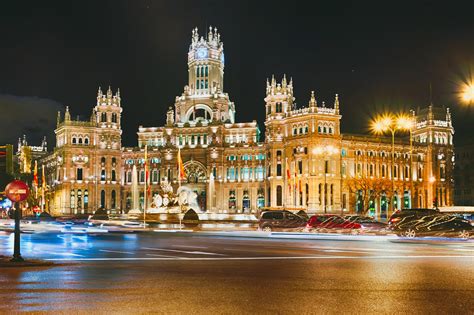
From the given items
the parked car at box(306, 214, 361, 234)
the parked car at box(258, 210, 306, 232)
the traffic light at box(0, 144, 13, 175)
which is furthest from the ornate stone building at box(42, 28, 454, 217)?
the traffic light at box(0, 144, 13, 175)

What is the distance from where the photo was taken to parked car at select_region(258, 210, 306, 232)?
49.5 meters

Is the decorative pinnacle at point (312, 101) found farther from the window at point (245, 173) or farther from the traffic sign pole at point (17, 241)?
the traffic sign pole at point (17, 241)

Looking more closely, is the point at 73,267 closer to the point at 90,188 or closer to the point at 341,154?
the point at 341,154

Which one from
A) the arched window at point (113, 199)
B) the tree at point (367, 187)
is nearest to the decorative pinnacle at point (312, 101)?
the tree at point (367, 187)

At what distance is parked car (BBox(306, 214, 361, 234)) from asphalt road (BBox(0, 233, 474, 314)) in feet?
67.2

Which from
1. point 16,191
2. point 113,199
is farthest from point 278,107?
point 16,191

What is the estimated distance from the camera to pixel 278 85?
397 feet

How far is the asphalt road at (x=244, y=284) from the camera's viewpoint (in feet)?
41.4

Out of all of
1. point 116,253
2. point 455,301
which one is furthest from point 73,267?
point 455,301

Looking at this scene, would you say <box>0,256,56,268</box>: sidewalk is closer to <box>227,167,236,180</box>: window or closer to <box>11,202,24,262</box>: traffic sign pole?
<box>11,202,24,262</box>: traffic sign pole

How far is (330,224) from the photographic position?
4722 cm

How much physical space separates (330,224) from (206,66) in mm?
98640

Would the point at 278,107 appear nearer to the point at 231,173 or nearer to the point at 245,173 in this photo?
the point at 245,173

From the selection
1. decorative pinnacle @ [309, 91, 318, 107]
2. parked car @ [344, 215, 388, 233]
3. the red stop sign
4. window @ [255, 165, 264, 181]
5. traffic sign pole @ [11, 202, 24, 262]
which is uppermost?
decorative pinnacle @ [309, 91, 318, 107]
